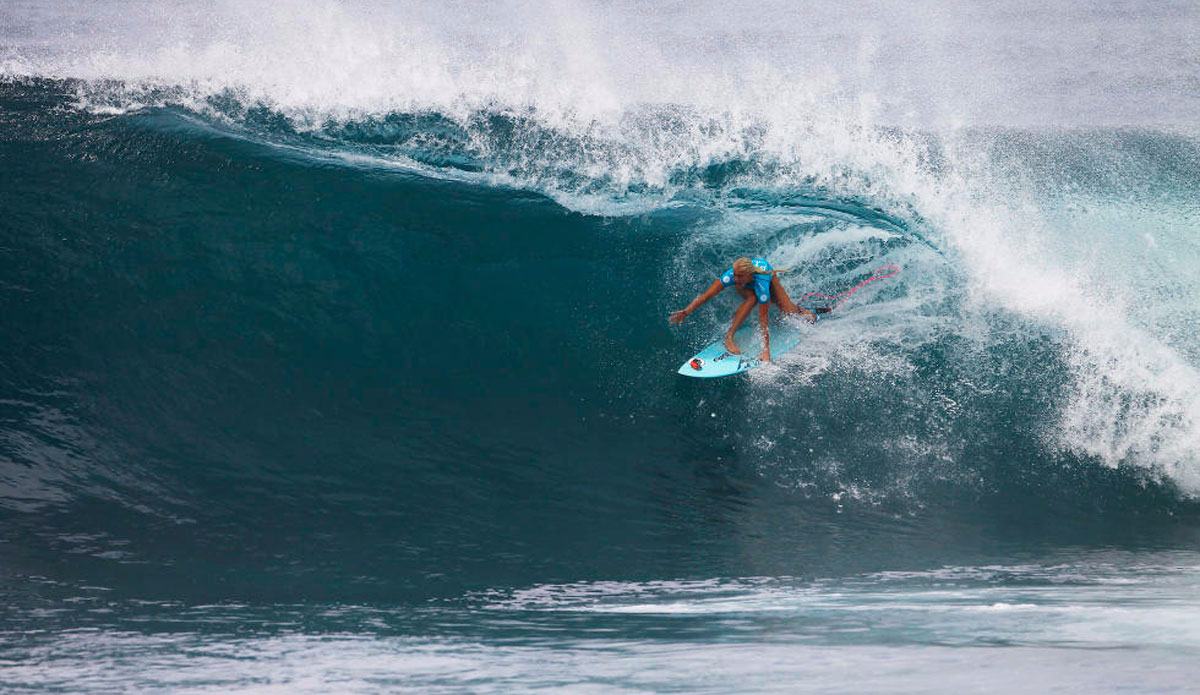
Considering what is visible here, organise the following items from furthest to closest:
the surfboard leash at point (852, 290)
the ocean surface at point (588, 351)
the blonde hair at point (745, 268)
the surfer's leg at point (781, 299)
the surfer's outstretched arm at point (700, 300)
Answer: the surfboard leash at point (852, 290) → the surfer's leg at point (781, 299) → the surfer's outstretched arm at point (700, 300) → the blonde hair at point (745, 268) → the ocean surface at point (588, 351)

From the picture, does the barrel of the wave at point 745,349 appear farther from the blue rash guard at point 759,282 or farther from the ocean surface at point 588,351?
the blue rash guard at point 759,282

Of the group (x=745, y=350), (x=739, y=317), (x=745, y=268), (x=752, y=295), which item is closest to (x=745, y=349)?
(x=745, y=350)

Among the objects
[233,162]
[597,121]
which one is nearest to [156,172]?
[233,162]

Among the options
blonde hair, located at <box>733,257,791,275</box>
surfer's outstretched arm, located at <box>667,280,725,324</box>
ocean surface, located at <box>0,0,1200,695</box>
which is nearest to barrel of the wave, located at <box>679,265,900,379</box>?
ocean surface, located at <box>0,0,1200,695</box>

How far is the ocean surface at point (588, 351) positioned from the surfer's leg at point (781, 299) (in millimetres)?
342

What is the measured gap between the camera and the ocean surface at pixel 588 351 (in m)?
4.93

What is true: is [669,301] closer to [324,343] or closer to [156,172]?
[324,343]

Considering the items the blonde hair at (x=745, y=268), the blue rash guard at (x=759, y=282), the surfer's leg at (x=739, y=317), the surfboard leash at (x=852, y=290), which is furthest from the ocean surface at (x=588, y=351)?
the blonde hair at (x=745, y=268)

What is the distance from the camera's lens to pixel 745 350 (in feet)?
23.7

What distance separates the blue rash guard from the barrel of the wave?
46cm

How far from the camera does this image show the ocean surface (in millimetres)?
4926

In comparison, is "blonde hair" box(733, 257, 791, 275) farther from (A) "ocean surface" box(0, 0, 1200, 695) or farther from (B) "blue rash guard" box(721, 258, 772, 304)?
(A) "ocean surface" box(0, 0, 1200, 695)

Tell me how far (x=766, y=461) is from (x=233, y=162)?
5590 millimetres

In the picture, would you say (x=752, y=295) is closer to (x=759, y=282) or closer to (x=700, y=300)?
(x=759, y=282)
